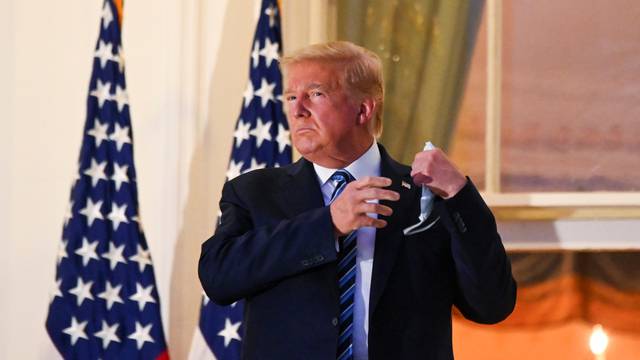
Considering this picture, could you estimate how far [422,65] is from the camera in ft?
15.5

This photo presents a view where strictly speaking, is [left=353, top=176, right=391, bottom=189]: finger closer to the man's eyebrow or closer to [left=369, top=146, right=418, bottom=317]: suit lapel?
[left=369, top=146, right=418, bottom=317]: suit lapel

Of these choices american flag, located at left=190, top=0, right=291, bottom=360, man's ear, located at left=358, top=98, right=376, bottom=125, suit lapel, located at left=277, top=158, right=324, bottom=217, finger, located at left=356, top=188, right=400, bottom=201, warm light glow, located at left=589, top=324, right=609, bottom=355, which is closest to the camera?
finger, located at left=356, top=188, right=400, bottom=201

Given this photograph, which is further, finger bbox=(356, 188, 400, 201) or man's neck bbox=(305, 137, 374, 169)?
man's neck bbox=(305, 137, 374, 169)

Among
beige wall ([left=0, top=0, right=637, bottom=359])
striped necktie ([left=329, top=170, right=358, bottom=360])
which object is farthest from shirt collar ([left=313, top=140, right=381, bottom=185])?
beige wall ([left=0, top=0, right=637, bottom=359])

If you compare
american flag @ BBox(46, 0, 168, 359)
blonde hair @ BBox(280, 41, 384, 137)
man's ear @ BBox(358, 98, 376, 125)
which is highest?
blonde hair @ BBox(280, 41, 384, 137)

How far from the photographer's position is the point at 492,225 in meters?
2.34

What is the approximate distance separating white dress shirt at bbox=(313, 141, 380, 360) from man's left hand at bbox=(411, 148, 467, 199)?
17 cm

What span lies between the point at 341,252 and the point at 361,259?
51mm

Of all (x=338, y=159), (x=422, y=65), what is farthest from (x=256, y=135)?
(x=338, y=159)

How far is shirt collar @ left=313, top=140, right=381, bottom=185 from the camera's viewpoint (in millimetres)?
2541

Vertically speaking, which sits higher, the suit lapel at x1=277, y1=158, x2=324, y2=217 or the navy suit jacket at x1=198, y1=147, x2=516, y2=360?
the suit lapel at x1=277, y1=158, x2=324, y2=217

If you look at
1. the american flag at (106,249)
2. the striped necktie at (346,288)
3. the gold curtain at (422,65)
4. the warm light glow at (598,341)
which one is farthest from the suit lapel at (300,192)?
the warm light glow at (598,341)

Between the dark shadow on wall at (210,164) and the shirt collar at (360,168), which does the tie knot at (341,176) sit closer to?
the shirt collar at (360,168)

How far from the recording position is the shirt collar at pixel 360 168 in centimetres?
254
